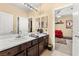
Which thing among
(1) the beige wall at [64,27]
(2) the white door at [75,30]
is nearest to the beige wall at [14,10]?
(1) the beige wall at [64,27]

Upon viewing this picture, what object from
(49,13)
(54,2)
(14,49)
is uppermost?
(54,2)

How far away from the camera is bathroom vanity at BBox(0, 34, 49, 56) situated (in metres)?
1.32

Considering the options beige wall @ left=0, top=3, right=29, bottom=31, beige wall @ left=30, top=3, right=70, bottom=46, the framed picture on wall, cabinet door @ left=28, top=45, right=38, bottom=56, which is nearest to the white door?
the framed picture on wall

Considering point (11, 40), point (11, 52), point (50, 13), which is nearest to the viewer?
point (11, 52)

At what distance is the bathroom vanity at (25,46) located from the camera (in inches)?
52.1

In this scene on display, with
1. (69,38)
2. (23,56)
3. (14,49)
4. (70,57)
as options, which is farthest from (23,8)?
(70,57)

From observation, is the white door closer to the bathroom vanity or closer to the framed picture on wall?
the framed picture on wall

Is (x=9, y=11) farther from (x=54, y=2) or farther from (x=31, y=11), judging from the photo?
(x=54, y=2)

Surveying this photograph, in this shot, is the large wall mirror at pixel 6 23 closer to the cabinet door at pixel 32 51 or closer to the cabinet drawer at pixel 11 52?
the cabinet drawer at pixel 11 52

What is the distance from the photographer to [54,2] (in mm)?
1549

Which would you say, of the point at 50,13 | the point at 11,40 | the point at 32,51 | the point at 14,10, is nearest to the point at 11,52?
the point at 11,40

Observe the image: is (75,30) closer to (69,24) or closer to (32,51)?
(69,24)

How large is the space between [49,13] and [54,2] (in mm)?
188

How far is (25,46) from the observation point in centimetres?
153
